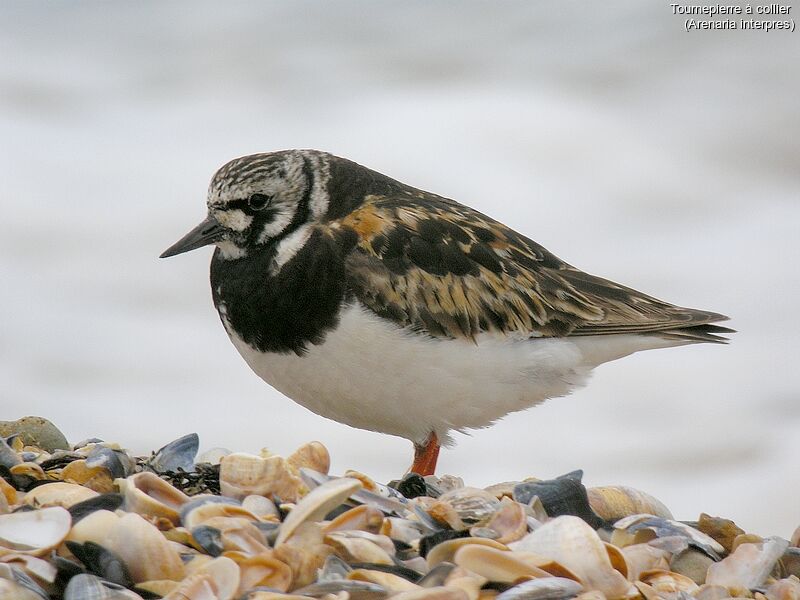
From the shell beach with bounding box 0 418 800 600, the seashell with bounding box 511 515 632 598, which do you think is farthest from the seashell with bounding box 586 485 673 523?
the seashell with bounding box 511 515 632 598

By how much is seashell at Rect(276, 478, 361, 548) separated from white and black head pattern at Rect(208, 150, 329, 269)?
1.39 metres

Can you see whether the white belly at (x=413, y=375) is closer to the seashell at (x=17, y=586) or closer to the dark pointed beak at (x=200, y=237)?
the dark pointed beak at (x=200, y=237)

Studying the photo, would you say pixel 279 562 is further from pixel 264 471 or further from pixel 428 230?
pixel 428 230

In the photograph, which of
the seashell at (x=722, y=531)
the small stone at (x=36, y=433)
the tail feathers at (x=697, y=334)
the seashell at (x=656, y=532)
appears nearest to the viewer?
the seashell at (x=656, y=532)

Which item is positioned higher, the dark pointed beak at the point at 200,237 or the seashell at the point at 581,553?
the dark pointed beak at the point at 200,237

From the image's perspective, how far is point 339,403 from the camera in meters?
3.51

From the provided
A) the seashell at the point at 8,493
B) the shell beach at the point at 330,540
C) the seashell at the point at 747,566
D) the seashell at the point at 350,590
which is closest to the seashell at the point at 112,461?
the shell beach at the point at 330,540

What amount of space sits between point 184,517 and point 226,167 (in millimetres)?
1537

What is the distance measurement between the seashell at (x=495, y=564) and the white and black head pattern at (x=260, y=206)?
1.56 metres

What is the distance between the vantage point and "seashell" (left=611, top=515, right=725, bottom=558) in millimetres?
2586

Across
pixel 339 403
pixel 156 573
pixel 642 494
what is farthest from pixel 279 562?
pixel 339 403

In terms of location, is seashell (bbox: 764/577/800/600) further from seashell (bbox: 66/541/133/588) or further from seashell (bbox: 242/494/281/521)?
seashell (bbox: 66/541/133/588)

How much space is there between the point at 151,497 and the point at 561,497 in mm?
841

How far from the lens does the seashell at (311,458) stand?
280 centimetres
